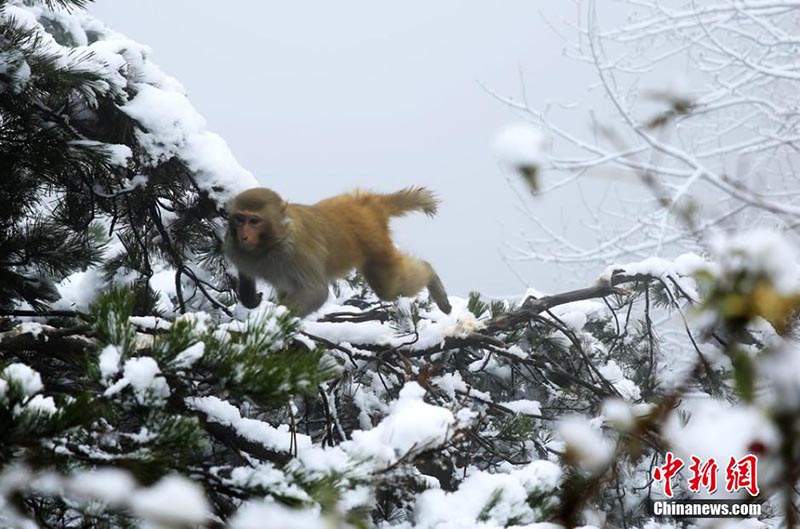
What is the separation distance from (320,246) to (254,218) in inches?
21.4

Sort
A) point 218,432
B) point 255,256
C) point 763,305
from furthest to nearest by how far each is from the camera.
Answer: point 255,256 < point 218,432 < point 763,305

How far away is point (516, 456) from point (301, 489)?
72.6 inches

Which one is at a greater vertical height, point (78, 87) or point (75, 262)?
point (78, 87)

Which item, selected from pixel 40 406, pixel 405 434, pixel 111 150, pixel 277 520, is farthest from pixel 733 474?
pixel 111 150

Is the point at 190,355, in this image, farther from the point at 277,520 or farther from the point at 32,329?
the point at 32,329

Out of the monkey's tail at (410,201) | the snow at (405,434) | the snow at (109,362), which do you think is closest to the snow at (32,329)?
the snow at (109,362)

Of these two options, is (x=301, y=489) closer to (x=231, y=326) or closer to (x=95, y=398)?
(x=95, y=398)

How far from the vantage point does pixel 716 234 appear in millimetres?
690

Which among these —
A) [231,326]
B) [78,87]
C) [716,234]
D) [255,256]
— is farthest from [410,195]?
[716,234]

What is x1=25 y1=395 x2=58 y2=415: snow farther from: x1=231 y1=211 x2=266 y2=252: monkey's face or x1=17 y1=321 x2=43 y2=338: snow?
x1=231 y1=211 x2=266 y2=252: monkey's face

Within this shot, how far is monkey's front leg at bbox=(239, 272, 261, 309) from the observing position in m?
3.29

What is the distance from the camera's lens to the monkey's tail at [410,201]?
160 inches

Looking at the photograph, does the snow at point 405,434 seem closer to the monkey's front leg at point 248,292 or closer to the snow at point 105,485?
the snow at point 105,485

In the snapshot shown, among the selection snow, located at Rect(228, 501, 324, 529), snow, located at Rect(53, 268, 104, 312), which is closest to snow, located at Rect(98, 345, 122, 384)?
snow, located at Rect(228, 501, 324, 529)
